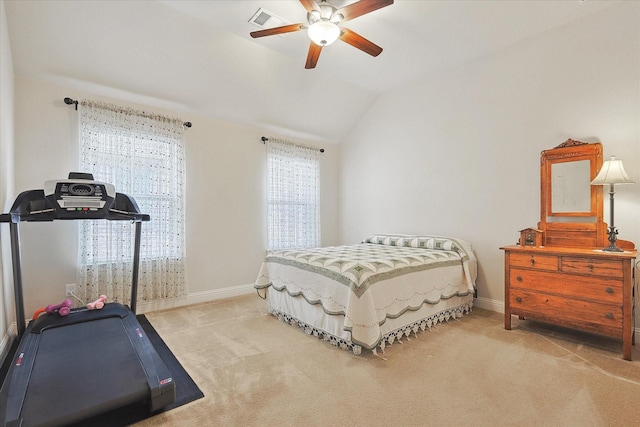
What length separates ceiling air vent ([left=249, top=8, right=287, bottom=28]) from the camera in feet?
9.51

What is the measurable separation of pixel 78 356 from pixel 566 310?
3.68 m

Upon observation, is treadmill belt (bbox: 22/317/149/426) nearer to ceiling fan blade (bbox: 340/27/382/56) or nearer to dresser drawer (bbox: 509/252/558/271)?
ceiling fan blade (bbox: 340/27/382/56)

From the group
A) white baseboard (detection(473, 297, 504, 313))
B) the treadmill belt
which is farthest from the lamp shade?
the treadmill belt

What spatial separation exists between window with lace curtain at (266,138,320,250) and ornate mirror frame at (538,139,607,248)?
3.08 meters

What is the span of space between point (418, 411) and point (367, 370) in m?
0.50

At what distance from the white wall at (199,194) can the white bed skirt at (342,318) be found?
1099mm

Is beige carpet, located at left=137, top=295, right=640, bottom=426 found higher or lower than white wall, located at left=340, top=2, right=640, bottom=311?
lower

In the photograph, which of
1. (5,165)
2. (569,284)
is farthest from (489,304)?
(5,165)

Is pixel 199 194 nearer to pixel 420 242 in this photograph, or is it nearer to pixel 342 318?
pixel 342 318

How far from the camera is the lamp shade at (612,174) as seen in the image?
2536 mm

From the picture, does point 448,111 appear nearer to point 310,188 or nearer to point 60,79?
point 310,188

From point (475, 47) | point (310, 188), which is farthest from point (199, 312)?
point (475, 47)

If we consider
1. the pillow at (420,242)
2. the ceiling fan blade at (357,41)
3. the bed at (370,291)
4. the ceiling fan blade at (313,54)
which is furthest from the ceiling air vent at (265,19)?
the pillow at (420,242)

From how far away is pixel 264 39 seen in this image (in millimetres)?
3482
